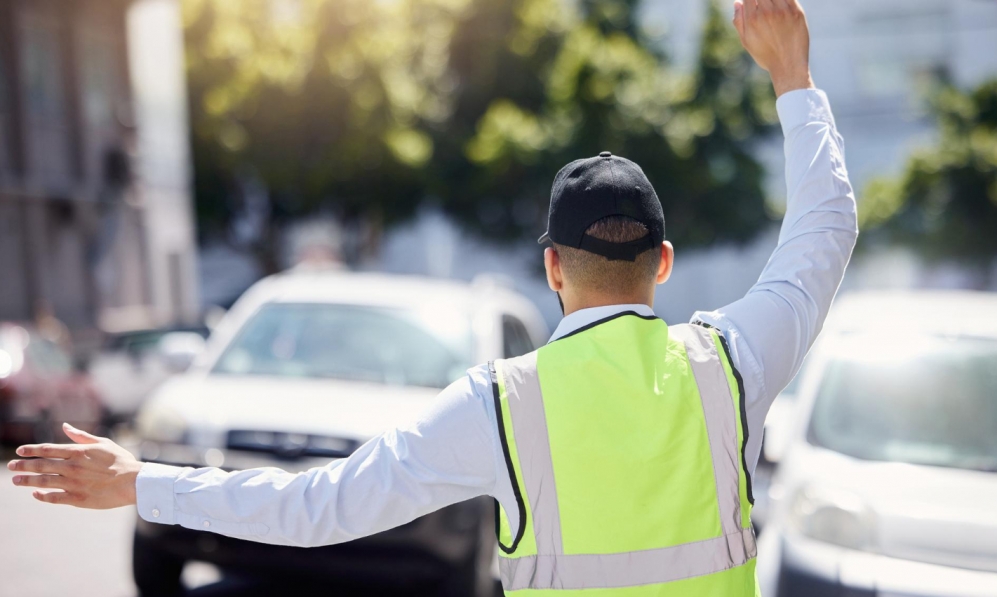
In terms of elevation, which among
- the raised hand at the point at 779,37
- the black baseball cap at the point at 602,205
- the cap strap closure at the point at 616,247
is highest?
the raised hand at the point at 779,37

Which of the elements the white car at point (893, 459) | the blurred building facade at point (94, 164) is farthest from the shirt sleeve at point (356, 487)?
the blurred building facade at point (94, 164)

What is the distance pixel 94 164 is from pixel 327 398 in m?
20.6

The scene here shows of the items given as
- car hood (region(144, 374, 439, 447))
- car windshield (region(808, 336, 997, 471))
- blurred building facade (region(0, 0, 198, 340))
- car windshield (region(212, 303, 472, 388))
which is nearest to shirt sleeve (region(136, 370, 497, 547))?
car windshield (region(808, 336, 997, 471))

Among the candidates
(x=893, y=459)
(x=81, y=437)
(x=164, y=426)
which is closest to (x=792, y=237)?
(x=81, y=437)

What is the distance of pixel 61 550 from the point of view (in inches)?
284

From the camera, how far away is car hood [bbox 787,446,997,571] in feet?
11.4

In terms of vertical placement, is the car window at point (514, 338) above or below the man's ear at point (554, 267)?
below

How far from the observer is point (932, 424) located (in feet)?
13.7

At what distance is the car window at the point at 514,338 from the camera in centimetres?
675

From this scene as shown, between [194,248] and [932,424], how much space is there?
2670cm

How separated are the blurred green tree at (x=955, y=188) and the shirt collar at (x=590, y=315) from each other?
23465 mm

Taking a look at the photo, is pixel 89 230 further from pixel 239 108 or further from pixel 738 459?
pixel 738 459

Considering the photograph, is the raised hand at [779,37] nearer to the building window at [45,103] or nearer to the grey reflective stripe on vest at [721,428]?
the grey reflective stripe on vest at [721,428]

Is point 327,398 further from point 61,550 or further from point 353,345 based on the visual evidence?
point 61,550
